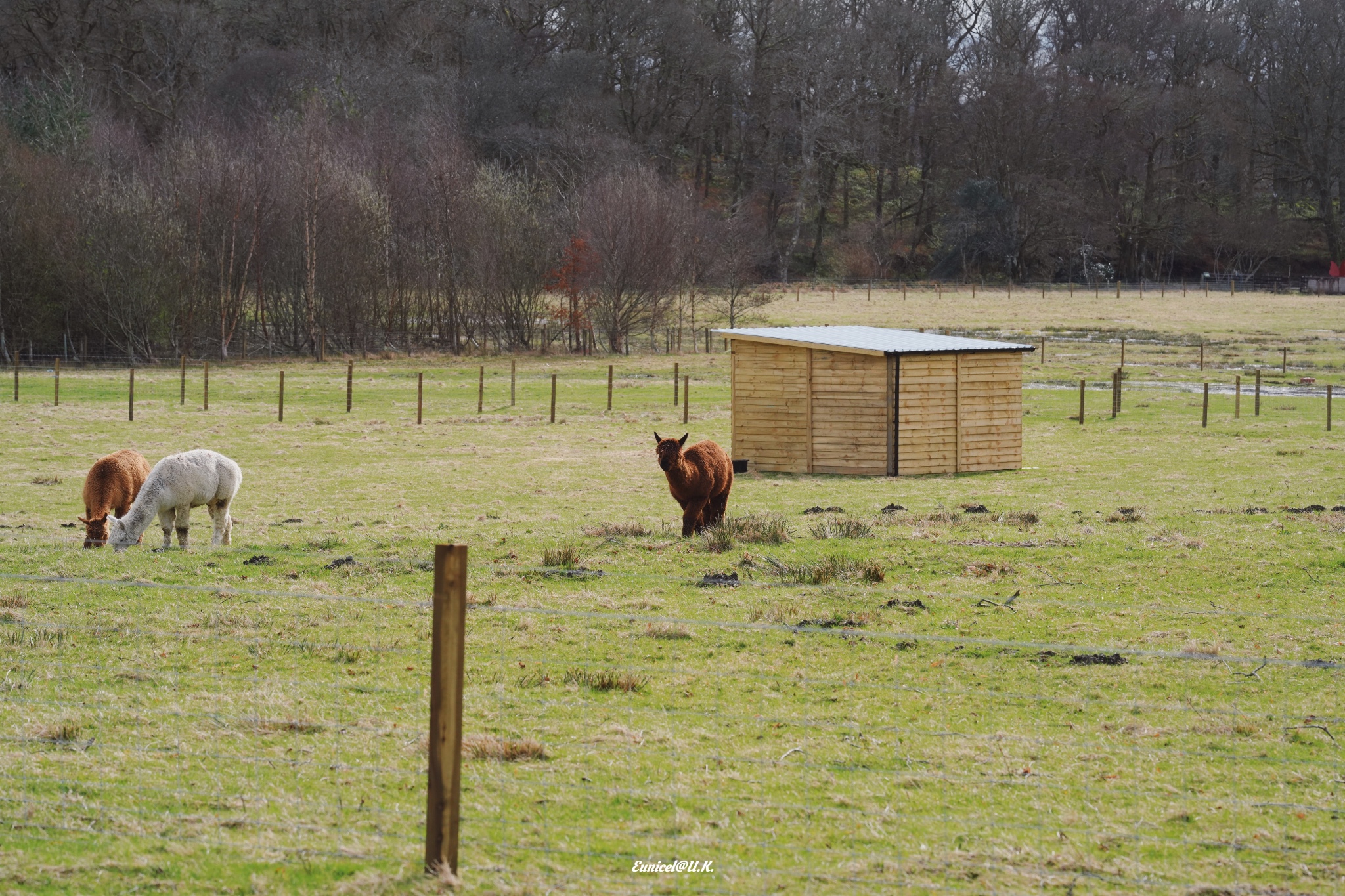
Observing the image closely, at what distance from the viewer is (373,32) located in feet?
276

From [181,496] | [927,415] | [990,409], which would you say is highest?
[990,409]

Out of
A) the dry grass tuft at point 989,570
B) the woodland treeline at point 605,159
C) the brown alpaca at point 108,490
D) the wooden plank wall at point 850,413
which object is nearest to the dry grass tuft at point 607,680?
the dry grass tuft at point 989,570

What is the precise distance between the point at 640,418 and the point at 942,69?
226ft

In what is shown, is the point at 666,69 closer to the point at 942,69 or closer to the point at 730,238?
the point at 942,69

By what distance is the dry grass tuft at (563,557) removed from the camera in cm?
1394

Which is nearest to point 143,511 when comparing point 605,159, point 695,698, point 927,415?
point 695,698

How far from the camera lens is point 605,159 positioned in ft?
243

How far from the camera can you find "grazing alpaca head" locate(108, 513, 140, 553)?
14914mm

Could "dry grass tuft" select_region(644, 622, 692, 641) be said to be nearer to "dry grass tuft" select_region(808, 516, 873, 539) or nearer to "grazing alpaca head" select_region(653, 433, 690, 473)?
"dry grass tuft" select_region(808, 516, 873, 539)

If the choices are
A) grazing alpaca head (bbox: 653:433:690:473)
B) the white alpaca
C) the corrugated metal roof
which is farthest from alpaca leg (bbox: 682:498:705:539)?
the corrugated metal roof

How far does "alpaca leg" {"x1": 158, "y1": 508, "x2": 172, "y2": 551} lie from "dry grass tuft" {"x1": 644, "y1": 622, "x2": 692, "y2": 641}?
23.3 ft

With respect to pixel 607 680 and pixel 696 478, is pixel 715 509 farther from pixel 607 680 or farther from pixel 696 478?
pixel 607 680

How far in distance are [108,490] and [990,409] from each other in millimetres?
15648

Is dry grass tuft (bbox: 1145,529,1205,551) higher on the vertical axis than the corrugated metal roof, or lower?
lower
